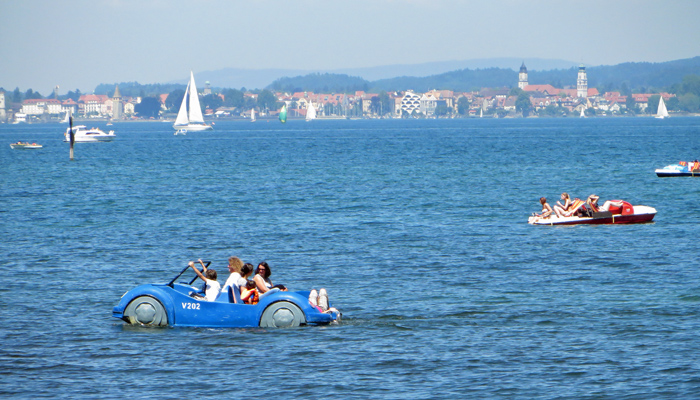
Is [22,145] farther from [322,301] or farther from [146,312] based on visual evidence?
[322,301]

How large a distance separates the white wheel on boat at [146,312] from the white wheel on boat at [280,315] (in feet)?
7.42

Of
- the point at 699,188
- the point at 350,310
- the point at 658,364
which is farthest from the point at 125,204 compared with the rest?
the point at 658,364

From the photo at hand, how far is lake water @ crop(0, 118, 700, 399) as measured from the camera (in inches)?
626

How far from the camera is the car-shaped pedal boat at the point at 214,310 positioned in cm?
1928

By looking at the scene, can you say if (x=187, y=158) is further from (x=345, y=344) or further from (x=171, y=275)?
(x=345, y=344)

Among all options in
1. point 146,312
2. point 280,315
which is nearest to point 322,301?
point 280,315

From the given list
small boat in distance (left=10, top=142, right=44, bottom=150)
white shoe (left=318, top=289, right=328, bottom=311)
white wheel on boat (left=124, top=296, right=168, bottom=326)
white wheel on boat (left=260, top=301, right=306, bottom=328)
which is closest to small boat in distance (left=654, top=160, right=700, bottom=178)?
white shoe (left=318, top=289, right=328, bottom=311)

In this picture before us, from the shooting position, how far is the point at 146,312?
19.5 metres

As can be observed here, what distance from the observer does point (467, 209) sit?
154 feet

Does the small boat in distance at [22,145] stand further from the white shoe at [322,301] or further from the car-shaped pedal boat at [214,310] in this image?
the white shoe at [322,301]

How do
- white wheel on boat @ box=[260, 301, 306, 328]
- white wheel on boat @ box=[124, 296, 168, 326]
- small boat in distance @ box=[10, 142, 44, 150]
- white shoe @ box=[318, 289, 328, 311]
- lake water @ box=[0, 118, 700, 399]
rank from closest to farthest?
lake water @ box=[0, 118, 700, 399], white wheel on boat @ box=[260, 301, 306, 328], white wheel on boat @ box=[124, 296, 168, 326], white shoe @ box=[318, 289, 328, 311], small boat in distance @ box=[10, 142, 44, 150]

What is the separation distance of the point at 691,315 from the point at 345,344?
8.25 m

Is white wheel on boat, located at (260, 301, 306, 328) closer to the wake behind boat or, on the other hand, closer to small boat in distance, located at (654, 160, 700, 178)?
the wake behind boat

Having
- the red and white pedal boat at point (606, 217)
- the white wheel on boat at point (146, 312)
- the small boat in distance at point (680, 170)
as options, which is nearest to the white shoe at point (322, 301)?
the white wheel on boat at point (146, 312)
